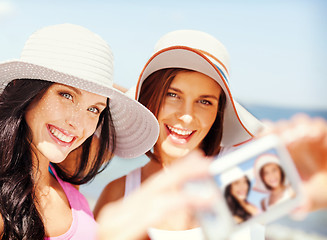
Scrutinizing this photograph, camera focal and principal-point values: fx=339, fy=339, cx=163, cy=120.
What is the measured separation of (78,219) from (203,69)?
106 cm

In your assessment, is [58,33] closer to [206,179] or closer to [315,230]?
[206,179]

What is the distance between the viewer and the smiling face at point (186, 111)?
1935 mm

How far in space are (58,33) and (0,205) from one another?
863 millimetres

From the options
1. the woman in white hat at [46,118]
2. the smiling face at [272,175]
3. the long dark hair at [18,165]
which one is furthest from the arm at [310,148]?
the long dark hair at [18,165]

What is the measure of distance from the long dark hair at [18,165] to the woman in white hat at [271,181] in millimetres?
1098

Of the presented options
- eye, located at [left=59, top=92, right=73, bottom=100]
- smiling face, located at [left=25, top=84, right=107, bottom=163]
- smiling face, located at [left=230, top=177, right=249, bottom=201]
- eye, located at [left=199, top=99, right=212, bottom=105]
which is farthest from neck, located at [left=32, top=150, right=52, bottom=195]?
Result: smiling face, located at [left=230, top=177, right=249, bottom=201]

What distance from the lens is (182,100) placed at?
6.40 feet

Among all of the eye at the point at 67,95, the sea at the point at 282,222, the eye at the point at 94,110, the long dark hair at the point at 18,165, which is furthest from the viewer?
the sea at the point at 282,222

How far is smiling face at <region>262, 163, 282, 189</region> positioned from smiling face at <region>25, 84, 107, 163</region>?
3.28ft

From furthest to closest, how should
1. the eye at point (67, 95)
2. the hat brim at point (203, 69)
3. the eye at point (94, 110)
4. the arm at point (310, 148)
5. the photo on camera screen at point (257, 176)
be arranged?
the hat brim at point (203, 69) < the eye at point (94, 110) < the eye at point (67, 95) < the arm at point (310, 148) < the photo on camera screen at point (257, 176)

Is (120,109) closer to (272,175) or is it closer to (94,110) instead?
(94,110)

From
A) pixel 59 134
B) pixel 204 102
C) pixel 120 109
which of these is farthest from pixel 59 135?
pixel 204 102

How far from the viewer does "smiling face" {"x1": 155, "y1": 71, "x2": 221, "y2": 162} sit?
1.93 meters

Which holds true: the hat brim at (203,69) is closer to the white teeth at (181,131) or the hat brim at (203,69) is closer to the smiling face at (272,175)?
the white teeth at (181,131)
